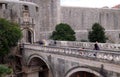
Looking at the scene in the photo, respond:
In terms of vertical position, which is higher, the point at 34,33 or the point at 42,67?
the point at 34,33

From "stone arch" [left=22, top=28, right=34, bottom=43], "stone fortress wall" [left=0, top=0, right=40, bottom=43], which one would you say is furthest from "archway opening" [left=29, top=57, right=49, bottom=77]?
"stone arch" [left=22, top=28, right=34, bottom=43]

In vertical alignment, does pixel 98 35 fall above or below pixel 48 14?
below

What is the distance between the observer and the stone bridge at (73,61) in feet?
34.7

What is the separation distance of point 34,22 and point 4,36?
7.00 metres

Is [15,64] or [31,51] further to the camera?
[15,64]

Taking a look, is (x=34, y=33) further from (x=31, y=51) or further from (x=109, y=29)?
(x=109, y=29)

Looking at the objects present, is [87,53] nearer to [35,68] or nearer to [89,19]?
[35,68]

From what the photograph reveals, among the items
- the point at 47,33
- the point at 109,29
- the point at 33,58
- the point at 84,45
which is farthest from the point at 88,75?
the point at 109,29

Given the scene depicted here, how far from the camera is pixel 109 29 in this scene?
49906 mm

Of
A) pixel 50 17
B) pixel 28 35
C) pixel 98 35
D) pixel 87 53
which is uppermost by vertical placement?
pixel 50 17

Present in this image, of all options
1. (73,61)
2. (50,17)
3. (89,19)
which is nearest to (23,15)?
(50,17)

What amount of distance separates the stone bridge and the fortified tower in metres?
13.7

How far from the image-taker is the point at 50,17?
37.8 m

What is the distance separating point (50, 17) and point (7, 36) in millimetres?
16898
